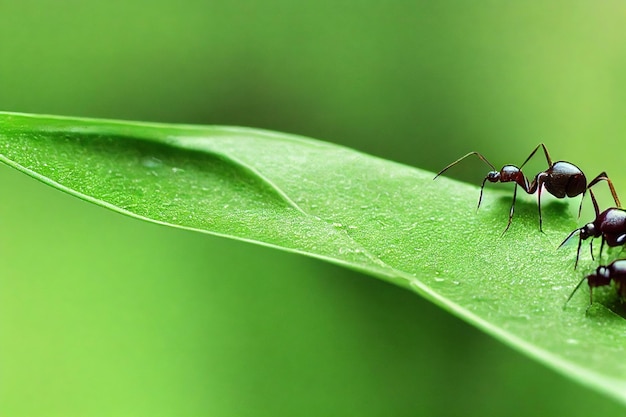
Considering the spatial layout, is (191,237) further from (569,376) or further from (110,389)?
(569,376)

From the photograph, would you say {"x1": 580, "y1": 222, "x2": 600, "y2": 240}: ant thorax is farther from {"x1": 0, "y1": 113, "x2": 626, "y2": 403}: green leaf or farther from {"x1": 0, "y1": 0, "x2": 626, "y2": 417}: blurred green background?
{"x1": 0, "y1": 0, "x2": 626, "y2": 417}: blurred green background

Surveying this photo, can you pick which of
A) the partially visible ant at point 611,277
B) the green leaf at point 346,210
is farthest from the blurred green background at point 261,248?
the partially visible ant at point 611,277

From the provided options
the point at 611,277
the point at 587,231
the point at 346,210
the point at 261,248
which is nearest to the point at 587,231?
the point at 587,231

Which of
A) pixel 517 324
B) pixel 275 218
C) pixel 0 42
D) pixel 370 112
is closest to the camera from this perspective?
pixel 517 324

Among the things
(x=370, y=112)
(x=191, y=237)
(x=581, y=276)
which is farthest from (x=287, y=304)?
(x=581, y=276)

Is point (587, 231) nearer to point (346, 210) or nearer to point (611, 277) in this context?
point (611, 277)

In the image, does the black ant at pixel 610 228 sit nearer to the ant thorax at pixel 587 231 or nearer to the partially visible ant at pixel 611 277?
the ant thorax at pixel 587 231
